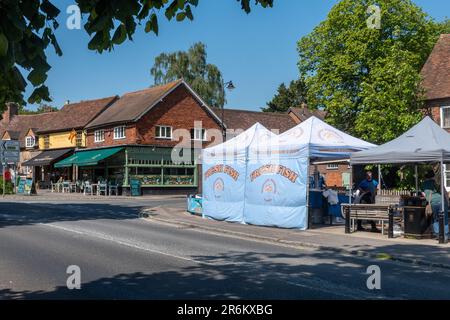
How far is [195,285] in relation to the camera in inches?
327

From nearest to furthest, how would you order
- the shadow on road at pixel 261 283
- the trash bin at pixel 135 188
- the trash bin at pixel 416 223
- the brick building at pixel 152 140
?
the shadow on road at pixel 261 283
the trash bin at pixel 416 223
the trash bin at pixel 135 188
the brick building at pixel 152 140

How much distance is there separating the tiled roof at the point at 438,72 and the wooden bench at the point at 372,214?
21.0 metres

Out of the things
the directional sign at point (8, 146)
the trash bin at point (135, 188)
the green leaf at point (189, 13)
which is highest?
the directional sign at point (8, 146)

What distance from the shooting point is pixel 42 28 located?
4.51 m

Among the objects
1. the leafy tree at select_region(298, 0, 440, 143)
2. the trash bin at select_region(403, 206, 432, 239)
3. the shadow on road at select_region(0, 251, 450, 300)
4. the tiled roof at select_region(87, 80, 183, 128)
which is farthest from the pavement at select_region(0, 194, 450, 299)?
the tiled roof at select_region(87, 80, 183, 128)

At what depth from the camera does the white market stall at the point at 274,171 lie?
17.0 m

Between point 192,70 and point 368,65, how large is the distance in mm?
26567

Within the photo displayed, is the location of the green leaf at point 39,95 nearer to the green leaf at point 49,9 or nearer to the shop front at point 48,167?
the green leaf at point 49,9

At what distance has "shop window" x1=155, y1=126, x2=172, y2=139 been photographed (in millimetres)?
43625

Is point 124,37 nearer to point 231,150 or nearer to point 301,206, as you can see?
point 301,206

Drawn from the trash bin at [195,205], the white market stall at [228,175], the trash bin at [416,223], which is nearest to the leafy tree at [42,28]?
the trash bin at [416,223]

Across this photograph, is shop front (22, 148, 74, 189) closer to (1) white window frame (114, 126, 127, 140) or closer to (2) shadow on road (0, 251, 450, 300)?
(1) white window frame (114, 126, 127, 140)

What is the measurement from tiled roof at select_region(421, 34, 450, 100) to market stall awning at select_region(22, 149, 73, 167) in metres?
31.0

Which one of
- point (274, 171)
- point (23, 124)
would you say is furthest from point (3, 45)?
point (23, 124)
